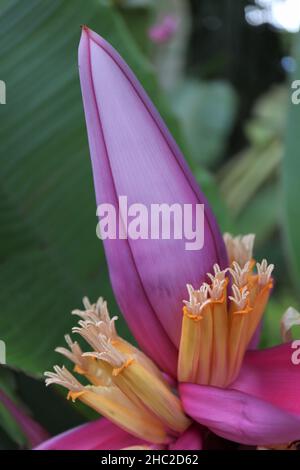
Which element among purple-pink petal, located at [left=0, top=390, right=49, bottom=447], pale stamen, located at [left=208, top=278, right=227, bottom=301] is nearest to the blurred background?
purple-pink petal, located at [left=0, top=390, right=49, bottom=447]

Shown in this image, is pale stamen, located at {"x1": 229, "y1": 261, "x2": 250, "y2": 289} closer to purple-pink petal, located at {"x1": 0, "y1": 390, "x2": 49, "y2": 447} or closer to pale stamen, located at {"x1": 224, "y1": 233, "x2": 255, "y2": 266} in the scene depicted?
pale stamen, located at {"x1": 224, "y1": 233, "x2": 255, "y2": 266}

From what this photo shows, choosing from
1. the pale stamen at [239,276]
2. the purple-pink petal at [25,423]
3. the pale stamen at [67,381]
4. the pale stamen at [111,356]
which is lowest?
the purple-pink petal at [25,423]

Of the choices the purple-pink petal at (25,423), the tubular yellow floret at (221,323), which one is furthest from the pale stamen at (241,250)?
the purple-pink petal at (25,423)

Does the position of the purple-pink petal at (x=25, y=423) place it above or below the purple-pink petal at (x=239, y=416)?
below

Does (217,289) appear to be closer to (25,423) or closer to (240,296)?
(240,296)

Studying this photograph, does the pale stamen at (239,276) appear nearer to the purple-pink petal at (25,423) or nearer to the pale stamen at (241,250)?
the pale stamen at (241,250)
